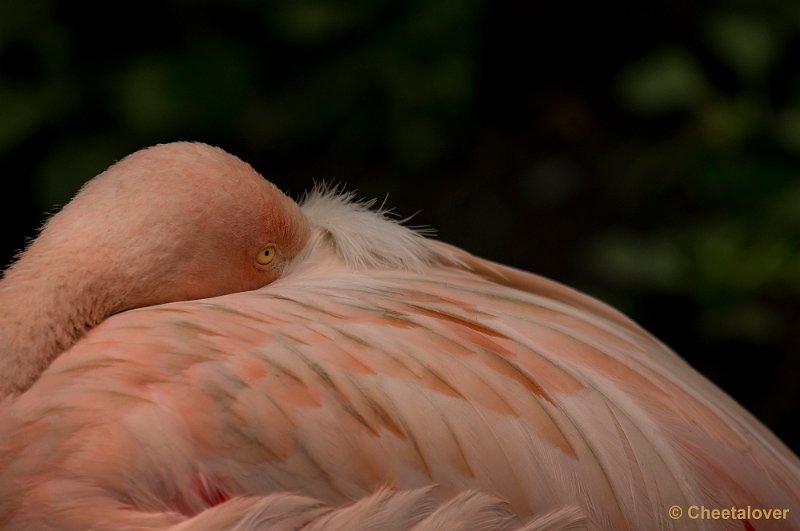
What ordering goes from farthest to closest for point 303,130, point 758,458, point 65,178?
point 303,130 < point 65,178 < point 758,458

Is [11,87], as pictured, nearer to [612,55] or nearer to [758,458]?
[612,55]

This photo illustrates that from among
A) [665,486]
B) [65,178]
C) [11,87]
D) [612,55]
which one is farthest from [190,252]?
[612,55]

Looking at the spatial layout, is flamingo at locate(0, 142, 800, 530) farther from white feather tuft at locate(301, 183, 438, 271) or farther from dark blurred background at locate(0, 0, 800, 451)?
dark blurred background at locate(0, 0, 800, 451)

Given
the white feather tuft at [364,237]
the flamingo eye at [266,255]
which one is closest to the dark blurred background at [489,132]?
the white feather tuft at [364,237]

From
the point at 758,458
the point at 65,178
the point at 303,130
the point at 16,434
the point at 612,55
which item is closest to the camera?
the point at 16,434

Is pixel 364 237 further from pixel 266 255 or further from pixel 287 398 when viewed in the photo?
pixel 287 398

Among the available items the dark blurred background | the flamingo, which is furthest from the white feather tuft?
the dark blurred background

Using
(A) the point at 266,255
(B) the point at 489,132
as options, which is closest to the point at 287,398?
(A) the point at 266,255
